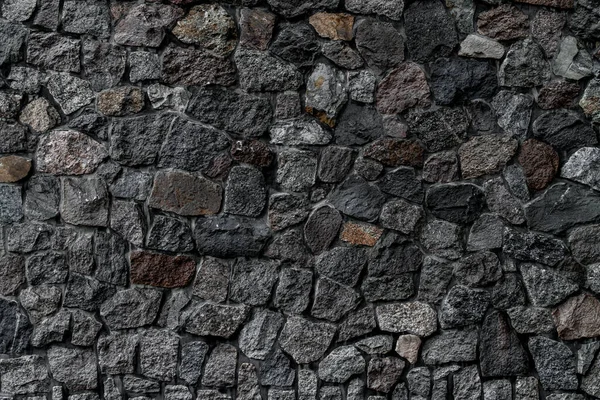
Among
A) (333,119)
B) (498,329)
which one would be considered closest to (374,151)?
(333,119)

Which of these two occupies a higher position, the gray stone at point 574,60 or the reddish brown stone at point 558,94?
the gray stone at point 574,60

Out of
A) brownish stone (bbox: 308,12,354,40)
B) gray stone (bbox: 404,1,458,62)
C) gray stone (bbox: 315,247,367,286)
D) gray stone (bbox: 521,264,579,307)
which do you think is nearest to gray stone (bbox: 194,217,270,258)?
gray stone (bbox: 315,247,367,286)

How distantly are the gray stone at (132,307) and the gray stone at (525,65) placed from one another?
181 centimetres

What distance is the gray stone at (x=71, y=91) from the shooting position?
334cm

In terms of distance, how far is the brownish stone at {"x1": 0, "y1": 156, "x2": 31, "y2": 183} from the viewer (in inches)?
133

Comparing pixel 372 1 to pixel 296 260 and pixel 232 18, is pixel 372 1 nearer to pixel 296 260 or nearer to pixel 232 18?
pixel 232 18

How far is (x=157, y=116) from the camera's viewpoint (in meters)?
3.32

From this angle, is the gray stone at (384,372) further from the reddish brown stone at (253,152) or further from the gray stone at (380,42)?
the gray stone at (380,42)

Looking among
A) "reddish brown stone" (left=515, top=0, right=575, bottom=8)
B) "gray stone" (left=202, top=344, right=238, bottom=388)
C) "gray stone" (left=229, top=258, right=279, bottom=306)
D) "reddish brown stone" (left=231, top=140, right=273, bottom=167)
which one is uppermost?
"reddish brown stone" (left=515, top=0, right=575, bottom=8)

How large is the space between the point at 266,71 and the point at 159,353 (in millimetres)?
→ 1346

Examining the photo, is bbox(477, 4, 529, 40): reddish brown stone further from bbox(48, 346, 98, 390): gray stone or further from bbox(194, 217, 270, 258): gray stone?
bbox(48, 346, 98, 390): gray stone

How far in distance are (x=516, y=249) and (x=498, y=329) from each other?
36 centimetres

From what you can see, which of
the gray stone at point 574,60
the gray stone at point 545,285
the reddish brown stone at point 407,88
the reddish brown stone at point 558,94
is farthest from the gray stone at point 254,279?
the gray stone at point 574,60

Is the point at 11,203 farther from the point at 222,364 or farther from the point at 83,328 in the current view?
the point at 222,364
